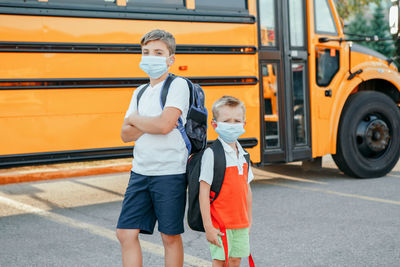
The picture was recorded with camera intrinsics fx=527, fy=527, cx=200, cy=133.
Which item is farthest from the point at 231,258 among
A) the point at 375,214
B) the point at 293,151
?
the point at 293,151

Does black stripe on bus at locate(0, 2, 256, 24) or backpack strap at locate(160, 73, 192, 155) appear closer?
backpack strap at locate(160, 73, 192, 155)

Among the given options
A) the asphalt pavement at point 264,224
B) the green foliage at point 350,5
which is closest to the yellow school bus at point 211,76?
the asphalt pavement at point 264,224

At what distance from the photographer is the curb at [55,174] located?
628 centimetres

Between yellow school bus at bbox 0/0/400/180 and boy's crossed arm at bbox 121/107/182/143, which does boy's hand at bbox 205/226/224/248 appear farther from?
yellow school bus at bbox 0/0/400/180

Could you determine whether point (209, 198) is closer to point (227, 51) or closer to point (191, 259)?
point (191, 259)

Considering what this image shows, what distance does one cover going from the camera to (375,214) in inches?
167

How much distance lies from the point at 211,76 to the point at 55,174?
8.87 ft

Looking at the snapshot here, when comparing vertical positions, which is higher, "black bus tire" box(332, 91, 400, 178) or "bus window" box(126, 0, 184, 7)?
"bus window" box(126, 0, 184, 7)

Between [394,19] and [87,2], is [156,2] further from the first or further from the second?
[394,19]

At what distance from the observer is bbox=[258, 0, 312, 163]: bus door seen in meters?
5.20

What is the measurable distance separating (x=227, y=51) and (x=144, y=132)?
8.71 feet

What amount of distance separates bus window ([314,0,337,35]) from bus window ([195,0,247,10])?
95 centimetres

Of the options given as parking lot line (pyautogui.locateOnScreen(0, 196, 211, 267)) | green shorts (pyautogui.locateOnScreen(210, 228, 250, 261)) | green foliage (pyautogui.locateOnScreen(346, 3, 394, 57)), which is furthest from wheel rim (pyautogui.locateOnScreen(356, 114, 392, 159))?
green foliage (pyautogui.locateOnScreen(346, 3, 394, 57))

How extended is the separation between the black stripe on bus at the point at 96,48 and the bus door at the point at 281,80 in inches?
15.5
